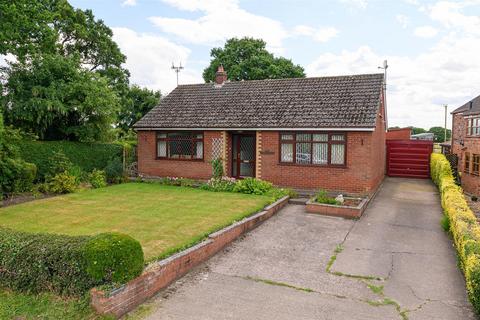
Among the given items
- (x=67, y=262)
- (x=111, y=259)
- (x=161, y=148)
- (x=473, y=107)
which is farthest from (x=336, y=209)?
(x=473, y=107)

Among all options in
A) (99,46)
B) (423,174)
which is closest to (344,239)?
(423,174)

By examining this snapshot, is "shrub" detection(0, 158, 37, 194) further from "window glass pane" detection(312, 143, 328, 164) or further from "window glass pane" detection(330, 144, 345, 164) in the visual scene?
"window glass pane" detection(330, 144, 345, 164)

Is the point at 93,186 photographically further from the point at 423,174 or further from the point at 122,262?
the point at 423,174

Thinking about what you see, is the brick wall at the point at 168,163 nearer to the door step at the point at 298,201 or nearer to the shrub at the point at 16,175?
the door step at the point at 298,201

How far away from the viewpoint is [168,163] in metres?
17.7

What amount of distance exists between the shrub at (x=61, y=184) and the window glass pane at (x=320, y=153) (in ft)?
31.9

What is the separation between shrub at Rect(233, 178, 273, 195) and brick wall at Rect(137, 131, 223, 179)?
9.09 feet

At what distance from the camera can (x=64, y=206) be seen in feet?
37.9

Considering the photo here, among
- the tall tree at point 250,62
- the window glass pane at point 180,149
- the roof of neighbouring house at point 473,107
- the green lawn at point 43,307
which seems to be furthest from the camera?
the tall tree at point 250,62

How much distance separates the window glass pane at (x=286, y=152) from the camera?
599 inches

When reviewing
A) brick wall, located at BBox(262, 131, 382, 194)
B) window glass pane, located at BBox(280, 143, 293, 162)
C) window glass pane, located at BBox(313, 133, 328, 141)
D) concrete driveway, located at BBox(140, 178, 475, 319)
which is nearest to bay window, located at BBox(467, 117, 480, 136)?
brick wall, located at BBox(262, 131, 382, 194)

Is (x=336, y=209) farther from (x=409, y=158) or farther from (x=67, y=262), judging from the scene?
(x=409, y=158)

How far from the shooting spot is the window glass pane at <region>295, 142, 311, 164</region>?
14867 millimetres

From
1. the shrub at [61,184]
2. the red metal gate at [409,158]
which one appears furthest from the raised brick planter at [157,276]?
the red metal gate at [409,158]
